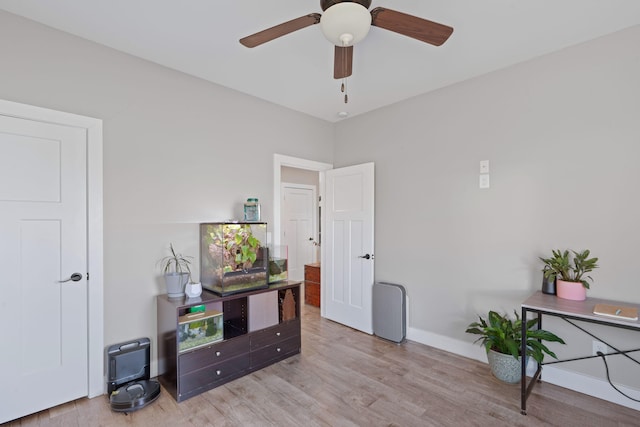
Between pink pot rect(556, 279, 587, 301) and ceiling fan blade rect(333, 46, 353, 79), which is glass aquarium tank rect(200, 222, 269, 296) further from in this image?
pink pot rect(556, 279, 587, 301)

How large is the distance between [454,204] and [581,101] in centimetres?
124

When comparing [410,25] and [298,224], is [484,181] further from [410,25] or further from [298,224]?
[298,224]

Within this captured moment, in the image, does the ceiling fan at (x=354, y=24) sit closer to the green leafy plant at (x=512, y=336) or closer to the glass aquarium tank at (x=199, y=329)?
the glass aquarium tank at (x=199, y=329)

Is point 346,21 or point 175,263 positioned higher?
point 346,21

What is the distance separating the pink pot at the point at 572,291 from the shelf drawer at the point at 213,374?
2.56 meters

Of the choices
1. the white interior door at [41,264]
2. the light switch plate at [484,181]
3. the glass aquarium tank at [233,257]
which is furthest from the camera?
the light switch plate at [484,181]

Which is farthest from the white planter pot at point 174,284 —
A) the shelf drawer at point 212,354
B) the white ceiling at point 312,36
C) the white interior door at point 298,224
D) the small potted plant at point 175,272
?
the white interior door at point 298,224

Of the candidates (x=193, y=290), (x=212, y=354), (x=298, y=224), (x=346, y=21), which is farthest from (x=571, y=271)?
(x=298, y=224)

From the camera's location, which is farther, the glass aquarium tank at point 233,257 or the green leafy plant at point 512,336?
the glass aquarium tank at point 233,257

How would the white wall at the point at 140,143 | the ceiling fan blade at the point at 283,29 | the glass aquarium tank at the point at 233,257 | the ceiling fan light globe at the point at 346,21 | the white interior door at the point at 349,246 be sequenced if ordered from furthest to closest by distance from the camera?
the white interior door at the point at 349,246 → the glass aquarium tank at the point at 233,257 → the white wall at the point at 140,143 → the ceiling fan blade at the point at 283,29 → the ceiling fan light globe at the point at 346,21

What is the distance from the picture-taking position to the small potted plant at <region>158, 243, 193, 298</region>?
259cm

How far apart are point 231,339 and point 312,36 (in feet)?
8.15

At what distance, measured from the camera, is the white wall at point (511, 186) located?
2246 millimetres

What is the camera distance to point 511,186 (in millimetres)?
2723
